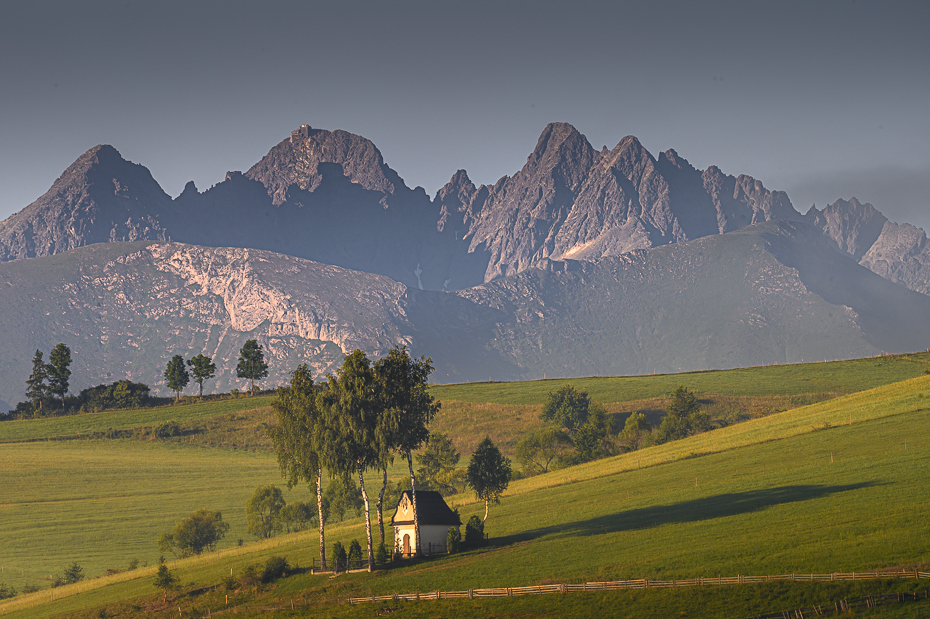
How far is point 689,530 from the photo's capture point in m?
63.8

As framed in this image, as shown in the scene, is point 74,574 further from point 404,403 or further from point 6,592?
point 404,403

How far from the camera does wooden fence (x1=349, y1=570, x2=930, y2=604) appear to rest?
147ft

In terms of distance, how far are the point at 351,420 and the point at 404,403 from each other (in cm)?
518

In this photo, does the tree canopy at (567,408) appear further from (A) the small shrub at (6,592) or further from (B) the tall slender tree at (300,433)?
(A) the small shrub at (6,592)

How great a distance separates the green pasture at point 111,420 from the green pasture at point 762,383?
47491 mm

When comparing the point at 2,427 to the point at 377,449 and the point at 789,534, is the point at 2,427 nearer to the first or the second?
the point at 377,449

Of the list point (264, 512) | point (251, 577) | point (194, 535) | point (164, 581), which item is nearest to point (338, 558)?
point (251, 577)

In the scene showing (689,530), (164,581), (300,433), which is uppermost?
(300,433)

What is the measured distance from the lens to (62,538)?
361 feet

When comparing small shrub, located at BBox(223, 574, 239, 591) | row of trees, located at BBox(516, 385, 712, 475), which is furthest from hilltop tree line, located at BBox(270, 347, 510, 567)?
row of trees, located at BBox(516, 385, 712, 475)

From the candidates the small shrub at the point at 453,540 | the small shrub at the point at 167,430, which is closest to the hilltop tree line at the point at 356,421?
the small shrub at the point at 453,540

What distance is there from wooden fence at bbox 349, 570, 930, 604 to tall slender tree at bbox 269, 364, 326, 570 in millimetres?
17254

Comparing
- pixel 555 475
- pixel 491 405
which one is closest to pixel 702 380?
pixel 491 405

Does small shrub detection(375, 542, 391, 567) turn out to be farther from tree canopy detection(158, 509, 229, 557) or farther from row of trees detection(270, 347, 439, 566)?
tree canopy detection(158, 509, 229, 557)
